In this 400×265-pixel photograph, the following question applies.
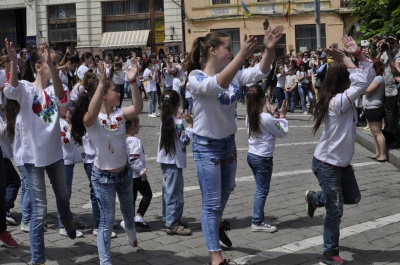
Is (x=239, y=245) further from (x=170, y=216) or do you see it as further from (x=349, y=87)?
(x=349, y=87)

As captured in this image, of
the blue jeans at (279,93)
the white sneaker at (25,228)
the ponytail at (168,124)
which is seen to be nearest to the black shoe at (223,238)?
the ponytail at (168,124)

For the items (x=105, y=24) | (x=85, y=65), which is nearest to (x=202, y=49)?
(x=85, y=65)

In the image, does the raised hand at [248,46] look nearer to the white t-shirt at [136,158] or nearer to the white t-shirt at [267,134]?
the white t-shirt at [267,134]

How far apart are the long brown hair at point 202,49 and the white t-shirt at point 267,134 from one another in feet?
4.74

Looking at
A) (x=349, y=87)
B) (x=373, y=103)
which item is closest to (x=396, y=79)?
(x=373, y=103)

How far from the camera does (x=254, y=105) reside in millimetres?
6719

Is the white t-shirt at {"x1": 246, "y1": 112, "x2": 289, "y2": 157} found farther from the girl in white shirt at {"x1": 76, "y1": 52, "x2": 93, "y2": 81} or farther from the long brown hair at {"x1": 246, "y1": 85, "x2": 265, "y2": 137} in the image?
the girl in white shirt at {"x1": 76, "y1": 52, "x2": 93, "y2": 81}

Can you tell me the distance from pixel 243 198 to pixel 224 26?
32748 millimetres

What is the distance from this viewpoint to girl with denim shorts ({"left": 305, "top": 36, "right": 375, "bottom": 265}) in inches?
215

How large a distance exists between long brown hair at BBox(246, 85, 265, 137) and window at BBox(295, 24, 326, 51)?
3227 cm

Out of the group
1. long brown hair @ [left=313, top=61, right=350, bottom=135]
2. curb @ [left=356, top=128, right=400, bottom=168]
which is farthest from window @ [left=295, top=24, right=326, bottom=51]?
long brown hair @ [left=313, top=61, right=350, bottom=135]

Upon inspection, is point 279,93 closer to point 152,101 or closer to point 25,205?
point 152,101

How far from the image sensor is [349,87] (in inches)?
220

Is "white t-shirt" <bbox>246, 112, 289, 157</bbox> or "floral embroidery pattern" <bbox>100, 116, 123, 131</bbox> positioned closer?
"floral embroidery pattern" <bbox>100, 116, 123, 131</bbox>
